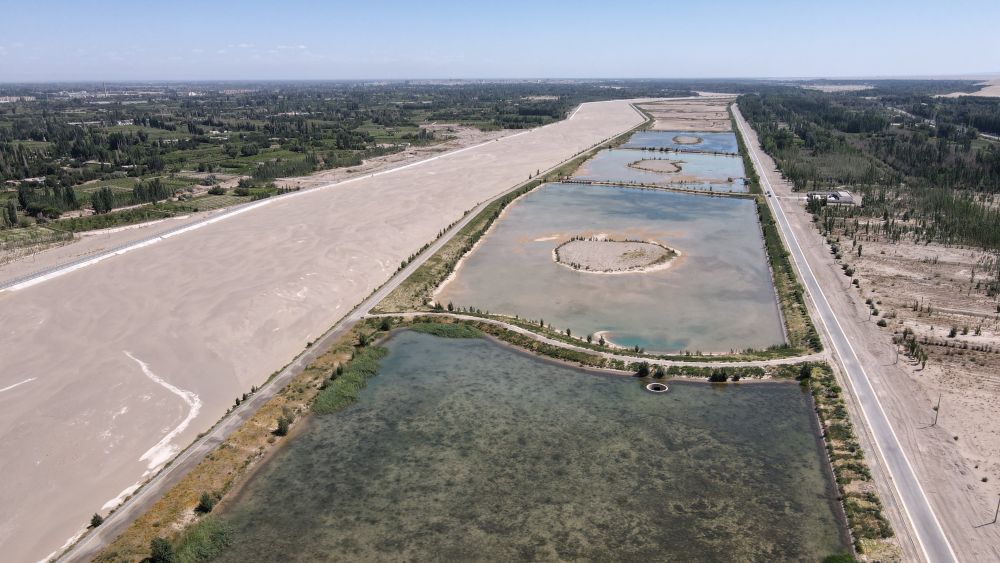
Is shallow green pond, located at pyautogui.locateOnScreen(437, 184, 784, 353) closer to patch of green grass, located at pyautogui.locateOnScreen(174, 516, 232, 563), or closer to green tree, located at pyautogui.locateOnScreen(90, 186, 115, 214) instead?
patch of green grass, located at pyautogui.locateOnScreen(174, 516, 232, 563)

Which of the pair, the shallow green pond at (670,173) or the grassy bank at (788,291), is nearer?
the grassy bank at (788,291)

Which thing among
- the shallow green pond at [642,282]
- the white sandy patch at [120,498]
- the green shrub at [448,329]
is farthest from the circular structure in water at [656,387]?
the white sandy patch at [120,498]

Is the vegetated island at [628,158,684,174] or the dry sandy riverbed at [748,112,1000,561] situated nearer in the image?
the dry sandy riverbed at [748,112,1000,561]

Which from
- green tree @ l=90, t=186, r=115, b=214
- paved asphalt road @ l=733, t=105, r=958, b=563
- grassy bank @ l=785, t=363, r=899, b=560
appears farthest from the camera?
green tree @ l=90, t=186, r=115, b=214

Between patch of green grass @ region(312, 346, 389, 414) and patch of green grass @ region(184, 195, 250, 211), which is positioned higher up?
patch of green grass @ region(184, 195, 250, 211)

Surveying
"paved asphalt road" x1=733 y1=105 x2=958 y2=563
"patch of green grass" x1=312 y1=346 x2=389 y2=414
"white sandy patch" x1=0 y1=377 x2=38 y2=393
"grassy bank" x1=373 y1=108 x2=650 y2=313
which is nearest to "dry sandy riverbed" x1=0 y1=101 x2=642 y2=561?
"white sandy patch" x1=0 y1=377 x2=38 y2=393

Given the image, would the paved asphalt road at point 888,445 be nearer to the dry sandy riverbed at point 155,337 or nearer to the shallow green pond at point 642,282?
the shallow green pond at point 642,282
